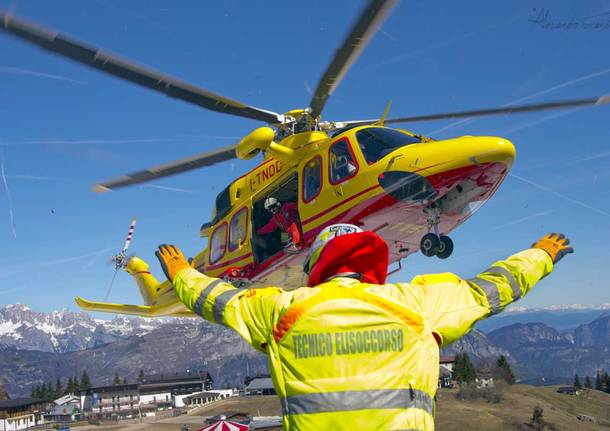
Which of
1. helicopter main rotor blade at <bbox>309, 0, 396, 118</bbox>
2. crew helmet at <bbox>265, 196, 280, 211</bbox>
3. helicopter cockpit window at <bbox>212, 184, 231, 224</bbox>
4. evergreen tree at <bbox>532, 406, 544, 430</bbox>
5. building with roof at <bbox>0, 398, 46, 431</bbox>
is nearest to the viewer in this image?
helicopter main rotor blade at <bbox>309, 0, 396, 118</bbox>

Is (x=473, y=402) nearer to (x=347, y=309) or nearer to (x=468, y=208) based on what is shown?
(x=468, y=208)

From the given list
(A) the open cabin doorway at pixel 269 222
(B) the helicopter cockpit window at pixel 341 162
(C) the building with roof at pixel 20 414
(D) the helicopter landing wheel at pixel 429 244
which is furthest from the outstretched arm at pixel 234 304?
(C) the building with roof at pixel 20 414

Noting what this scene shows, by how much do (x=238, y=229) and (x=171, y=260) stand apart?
38.9ft

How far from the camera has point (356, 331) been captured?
10.1ft

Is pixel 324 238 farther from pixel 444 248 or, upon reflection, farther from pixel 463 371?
pixel 463 371

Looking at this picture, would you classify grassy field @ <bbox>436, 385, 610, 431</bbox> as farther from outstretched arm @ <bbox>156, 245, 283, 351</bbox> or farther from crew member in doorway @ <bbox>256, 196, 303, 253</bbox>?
outstretched arm @ <bbox>156, 245, 283, 351</bbox>

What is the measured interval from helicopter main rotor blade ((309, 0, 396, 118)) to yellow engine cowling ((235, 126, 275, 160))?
1.78m

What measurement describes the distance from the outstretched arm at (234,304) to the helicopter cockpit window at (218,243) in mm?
13296

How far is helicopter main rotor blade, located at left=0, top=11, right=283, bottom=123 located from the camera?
10492 millimetres

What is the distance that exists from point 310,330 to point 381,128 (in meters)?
11.7

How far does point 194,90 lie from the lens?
1314 centimetres

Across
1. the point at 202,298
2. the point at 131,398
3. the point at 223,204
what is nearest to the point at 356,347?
the point at 202,298

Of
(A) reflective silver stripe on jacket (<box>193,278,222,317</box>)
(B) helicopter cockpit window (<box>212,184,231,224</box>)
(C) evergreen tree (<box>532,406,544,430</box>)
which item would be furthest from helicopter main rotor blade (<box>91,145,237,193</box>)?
(C) evergreen tree (<box>532,406,544,430</box>)

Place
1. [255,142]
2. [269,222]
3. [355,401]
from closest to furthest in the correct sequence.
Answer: [355,401]
[255,142]
[269,222]
